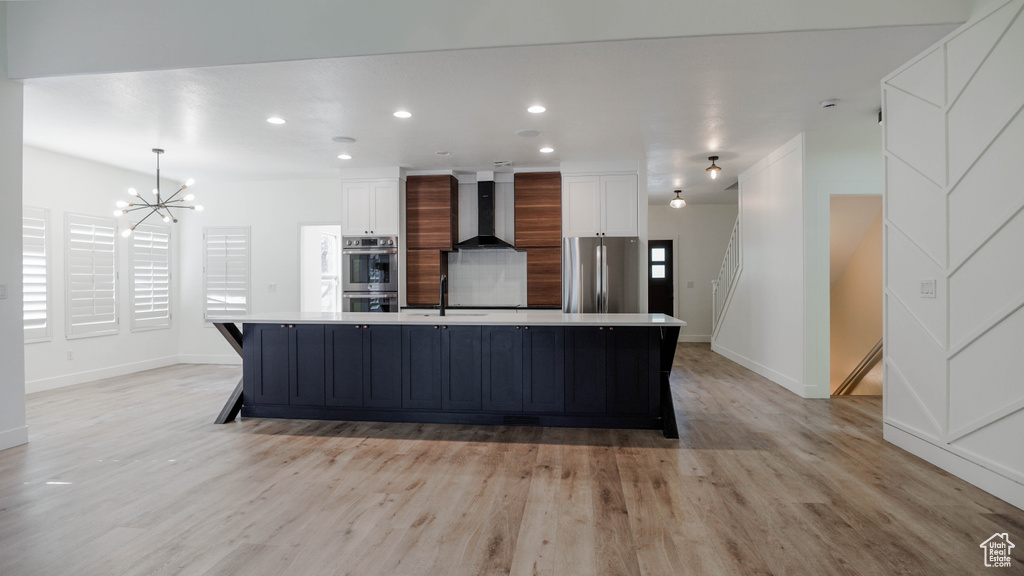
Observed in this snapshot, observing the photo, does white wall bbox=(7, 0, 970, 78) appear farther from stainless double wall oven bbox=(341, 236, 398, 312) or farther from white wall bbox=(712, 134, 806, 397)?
stainless double wall oven bbox=(341, 236, 398, 312)

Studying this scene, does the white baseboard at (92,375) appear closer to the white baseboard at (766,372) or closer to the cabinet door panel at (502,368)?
the cabinet door panel at (502,368)

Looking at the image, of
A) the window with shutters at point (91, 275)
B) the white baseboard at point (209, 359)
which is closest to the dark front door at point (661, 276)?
the white baseboard at point (209, 359)

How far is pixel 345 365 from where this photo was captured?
4.51m

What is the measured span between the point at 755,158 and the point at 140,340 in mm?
8490

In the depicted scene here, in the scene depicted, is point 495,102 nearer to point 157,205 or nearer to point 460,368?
point 460,368

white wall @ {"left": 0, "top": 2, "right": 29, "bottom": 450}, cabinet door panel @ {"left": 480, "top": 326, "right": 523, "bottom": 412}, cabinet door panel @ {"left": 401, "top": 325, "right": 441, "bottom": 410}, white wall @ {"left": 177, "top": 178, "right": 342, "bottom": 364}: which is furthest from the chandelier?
cabinet door panel @ {"left": 480, "top": 326, "right": 523, "bottom": 412}

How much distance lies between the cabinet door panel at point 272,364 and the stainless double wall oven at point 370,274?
2259 mm

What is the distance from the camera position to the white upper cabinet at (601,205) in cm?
654

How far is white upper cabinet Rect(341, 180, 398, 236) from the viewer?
6.87 meters

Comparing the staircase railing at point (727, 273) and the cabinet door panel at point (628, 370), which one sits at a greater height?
the staircase railing at point (727, 273)

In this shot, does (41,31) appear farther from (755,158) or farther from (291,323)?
(755,158)

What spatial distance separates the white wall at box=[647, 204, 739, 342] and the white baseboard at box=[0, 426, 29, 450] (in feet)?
30.6

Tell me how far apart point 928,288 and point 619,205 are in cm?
357

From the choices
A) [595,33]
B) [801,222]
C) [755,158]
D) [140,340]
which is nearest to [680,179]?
[755,158]
